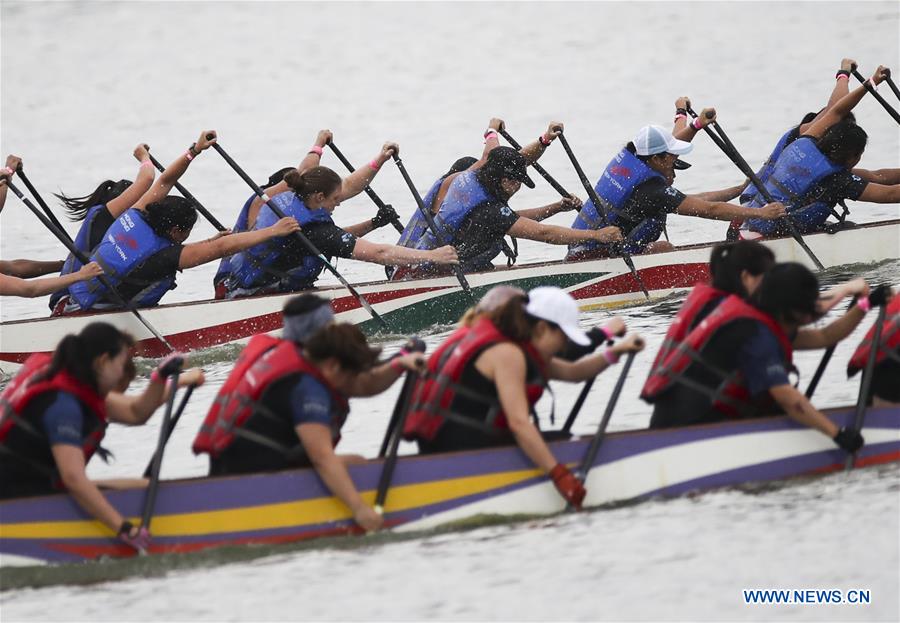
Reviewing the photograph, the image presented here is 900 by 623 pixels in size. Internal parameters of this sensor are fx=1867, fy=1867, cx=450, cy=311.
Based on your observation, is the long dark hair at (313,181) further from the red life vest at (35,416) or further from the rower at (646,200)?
the red life vest at (35,416)

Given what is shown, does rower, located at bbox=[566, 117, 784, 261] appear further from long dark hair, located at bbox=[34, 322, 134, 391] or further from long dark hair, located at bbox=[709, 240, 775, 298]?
long dark hair, located at bbox=[34, 322, 134, 391]

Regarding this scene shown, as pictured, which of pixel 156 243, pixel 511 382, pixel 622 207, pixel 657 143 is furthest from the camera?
pixel 622 207

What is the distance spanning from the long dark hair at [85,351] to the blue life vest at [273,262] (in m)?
5.05

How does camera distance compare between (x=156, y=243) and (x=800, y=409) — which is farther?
(x=156, y=243)

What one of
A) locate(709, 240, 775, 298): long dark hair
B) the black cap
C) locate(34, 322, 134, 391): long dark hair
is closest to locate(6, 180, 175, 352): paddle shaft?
the black cap

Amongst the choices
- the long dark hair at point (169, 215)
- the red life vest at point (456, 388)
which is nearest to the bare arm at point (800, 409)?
the red life vest at point (456, 388)

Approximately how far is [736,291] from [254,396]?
234 cm

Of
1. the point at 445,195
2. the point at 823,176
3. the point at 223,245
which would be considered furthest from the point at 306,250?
the point at 823,176

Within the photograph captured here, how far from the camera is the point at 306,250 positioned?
13570 millimetres

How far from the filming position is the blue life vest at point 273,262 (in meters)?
13.3

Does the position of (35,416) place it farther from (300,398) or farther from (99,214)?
(99,214)

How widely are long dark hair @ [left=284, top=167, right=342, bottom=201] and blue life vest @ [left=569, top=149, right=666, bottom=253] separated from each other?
87.0 inches

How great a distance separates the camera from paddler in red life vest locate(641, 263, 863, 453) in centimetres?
869

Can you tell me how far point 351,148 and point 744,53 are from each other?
23.3 feet
